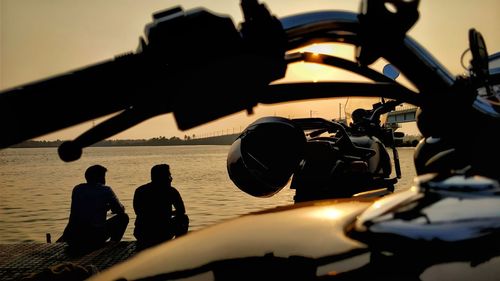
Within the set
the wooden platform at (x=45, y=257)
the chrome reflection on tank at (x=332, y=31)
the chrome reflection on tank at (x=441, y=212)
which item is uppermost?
the chrome reflection on tank at (x=332, y=31)

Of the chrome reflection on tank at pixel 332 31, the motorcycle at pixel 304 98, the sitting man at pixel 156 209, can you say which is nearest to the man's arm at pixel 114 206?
the sitting man at pixel 156 209

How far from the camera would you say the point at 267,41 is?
0.88 meters

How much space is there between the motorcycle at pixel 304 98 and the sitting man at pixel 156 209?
5.47 m

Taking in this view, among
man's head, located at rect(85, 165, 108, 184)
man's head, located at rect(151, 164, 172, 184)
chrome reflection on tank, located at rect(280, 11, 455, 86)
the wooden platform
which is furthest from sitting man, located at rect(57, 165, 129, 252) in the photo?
chrome reflection on tank, located at rect(280, 11, 455, 86)

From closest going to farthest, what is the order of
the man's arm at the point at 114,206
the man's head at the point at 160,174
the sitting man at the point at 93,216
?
the sitting man at the point at 93,216 → the man's head at the point at 160,174 → the man's arm at the point at 114,206

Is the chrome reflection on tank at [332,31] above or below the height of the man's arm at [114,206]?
above

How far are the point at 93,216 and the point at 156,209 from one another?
106cm

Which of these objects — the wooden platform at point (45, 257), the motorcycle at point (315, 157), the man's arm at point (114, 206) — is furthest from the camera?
the man's arm at point (114, 206)

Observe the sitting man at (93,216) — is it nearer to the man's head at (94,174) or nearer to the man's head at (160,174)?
the man's head at (94,174)

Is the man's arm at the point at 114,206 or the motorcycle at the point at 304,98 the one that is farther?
the man's arm at the point at 114,206

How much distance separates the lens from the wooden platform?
5047mm

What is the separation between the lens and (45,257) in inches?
222

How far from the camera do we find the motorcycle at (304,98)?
0.77m

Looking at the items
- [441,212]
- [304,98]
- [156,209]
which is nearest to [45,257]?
[156,209]
